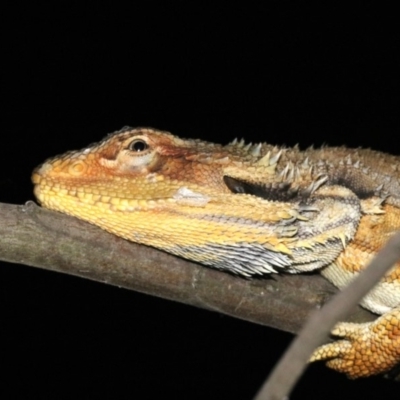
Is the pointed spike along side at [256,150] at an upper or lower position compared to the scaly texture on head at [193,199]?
upper

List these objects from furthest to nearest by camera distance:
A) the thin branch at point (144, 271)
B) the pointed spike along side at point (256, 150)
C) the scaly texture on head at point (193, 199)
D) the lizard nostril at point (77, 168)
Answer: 1. the pointed spike along side at point (256, 150)
2. the lizard nostril at point (77, 168)
3. the scaly texture on head at point (193, 199)
4. the thin branch at point (144, 271)

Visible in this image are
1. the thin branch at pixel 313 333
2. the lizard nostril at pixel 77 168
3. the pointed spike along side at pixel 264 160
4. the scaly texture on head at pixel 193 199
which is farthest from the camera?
the pointed spike along side at pixel 264 160

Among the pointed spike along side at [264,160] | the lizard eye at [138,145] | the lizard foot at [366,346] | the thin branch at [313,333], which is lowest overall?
the lizard foot at [366,346]

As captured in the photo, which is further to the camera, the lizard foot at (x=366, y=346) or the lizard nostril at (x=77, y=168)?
the lizard foot at (x=366, y=346)

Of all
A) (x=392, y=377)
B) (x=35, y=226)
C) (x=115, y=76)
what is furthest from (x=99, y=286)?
(x=35, y=226)

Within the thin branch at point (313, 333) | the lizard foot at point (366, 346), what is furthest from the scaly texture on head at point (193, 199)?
the thin branch at point (313, 333)

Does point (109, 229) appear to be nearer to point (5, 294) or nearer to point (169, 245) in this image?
point (169, 245)

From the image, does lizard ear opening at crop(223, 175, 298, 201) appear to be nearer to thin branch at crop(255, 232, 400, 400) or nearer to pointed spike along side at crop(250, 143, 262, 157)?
pointed spike along side at crop(250, 143, 262, 157)

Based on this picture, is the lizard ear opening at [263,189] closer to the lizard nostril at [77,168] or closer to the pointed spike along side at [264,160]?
the pointed spike along side at [264,160]

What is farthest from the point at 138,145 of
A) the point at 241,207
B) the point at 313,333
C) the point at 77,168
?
the point at 313,333
